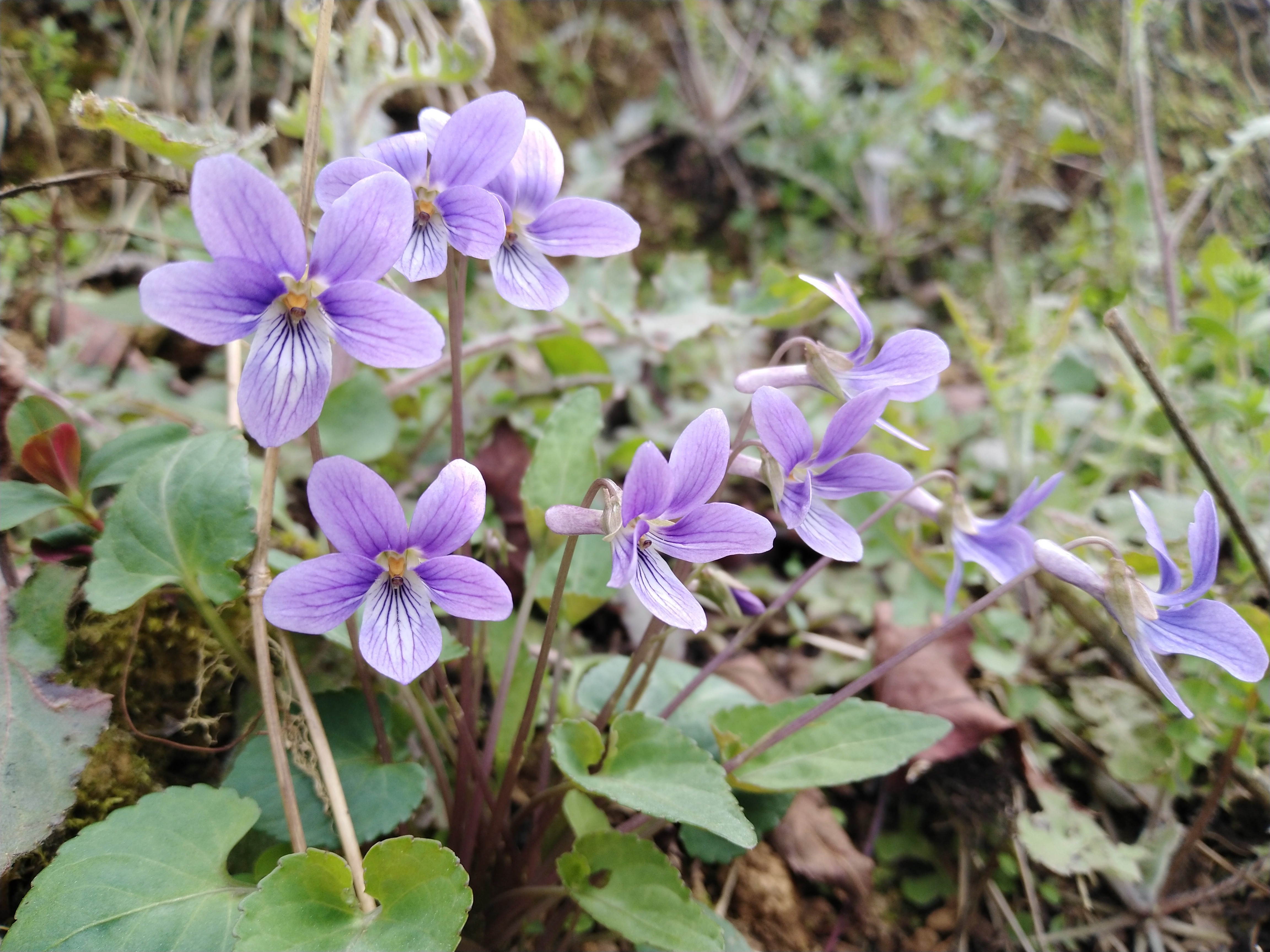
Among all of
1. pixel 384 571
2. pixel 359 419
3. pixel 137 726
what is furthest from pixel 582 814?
pixel 359 419

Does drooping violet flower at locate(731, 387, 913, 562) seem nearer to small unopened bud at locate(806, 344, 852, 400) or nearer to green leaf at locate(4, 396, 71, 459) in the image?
small unopened bud at locate(806, 344, 852, 400)

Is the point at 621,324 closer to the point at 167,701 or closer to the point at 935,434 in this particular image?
the point at 935,434

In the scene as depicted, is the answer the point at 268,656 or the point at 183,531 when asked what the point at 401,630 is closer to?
the point at 268,656

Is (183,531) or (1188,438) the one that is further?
(1188,438)

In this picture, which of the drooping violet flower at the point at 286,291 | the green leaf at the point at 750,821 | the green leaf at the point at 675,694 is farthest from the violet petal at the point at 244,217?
the green leaf at the point at 750,821

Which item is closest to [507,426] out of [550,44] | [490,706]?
[490,706]
